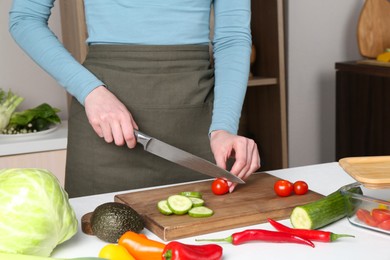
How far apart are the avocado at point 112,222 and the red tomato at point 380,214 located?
422 millimetres

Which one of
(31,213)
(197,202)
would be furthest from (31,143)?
(31,213)

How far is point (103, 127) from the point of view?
56.0 inches

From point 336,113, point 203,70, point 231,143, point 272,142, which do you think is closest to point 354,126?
point 336,113

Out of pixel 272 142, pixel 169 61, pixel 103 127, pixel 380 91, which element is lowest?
pixel 272 142

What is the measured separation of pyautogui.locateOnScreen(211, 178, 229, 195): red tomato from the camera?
1.37 meters

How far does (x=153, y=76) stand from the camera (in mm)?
1652

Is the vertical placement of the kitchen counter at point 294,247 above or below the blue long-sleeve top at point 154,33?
below

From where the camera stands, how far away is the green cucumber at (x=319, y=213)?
1169 mm

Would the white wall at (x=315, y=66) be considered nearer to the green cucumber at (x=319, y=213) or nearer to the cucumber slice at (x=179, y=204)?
the cucumber slice at (x=179, y=204)

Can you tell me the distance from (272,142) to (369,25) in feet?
2.35

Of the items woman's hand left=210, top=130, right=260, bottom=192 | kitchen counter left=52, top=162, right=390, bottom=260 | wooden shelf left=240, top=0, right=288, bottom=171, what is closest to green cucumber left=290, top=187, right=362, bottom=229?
kitchen counter left=52, top=162, right=390, bottom=260

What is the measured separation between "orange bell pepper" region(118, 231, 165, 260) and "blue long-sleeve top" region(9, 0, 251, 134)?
53cm

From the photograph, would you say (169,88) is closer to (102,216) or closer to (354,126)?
(102,216)

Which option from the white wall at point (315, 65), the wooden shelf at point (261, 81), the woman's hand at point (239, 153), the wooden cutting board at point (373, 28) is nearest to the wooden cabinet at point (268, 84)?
the wooden shelf at point (261, 81)
